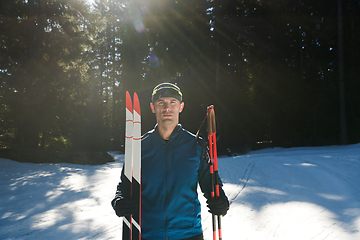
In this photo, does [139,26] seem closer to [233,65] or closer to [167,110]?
[233,65]

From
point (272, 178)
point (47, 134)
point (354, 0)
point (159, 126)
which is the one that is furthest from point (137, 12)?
point (159, 126)

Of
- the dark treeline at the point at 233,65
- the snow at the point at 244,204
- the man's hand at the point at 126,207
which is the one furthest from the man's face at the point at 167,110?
the dark treeline at the point at 233,65

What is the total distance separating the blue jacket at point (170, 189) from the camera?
181cm

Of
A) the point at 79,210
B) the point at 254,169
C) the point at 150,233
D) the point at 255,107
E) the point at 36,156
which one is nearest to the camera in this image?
the point at 150,233

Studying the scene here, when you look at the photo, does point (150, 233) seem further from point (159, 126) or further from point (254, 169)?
point (254, 169)

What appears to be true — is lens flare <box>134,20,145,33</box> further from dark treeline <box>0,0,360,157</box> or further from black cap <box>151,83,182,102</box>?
black cap <box>151,83,182,102</box>

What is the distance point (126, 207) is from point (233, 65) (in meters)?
24.9

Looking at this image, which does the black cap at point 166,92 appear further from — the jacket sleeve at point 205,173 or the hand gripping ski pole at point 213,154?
the jacket sleeve at point 205,173

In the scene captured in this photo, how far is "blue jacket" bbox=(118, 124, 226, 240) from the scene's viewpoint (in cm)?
181

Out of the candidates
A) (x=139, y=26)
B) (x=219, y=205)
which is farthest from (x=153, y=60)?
(x=219, y=205)

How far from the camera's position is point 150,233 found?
1.82 m

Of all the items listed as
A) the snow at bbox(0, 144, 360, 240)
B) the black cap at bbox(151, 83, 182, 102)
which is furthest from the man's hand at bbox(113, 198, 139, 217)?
the snow at bbox(0, 144, 360, 240)

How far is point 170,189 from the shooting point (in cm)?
183

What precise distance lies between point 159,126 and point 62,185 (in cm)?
753
